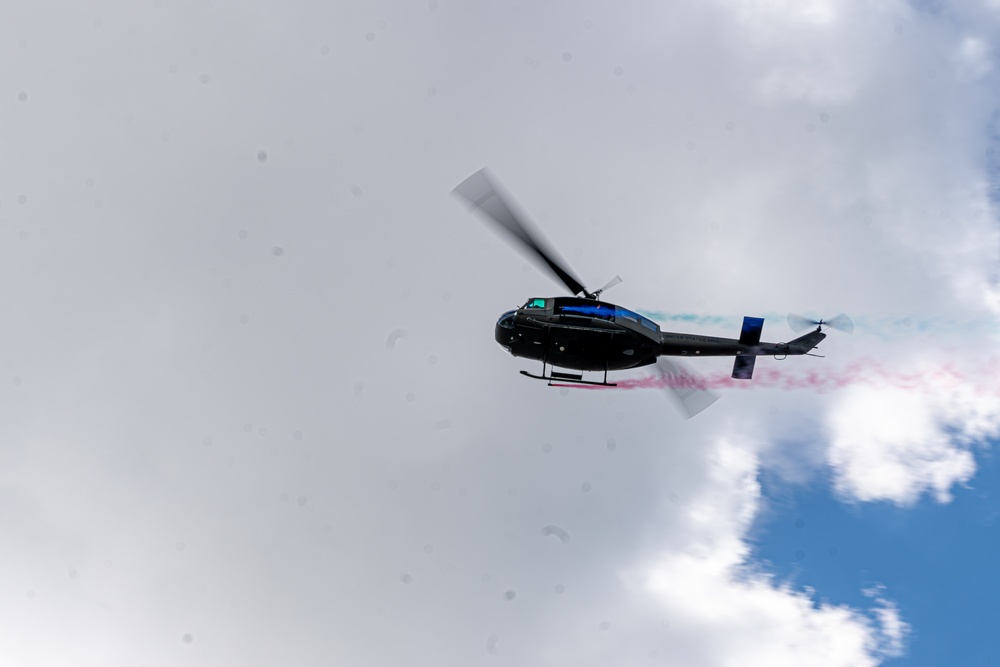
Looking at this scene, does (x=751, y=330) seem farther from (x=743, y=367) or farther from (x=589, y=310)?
(x=589, y=310)

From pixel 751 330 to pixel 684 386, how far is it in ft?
13.2

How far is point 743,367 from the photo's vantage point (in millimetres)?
39906

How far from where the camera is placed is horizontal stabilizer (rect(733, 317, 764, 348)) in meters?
38.2

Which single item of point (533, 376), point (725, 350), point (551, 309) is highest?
point (725, 350)

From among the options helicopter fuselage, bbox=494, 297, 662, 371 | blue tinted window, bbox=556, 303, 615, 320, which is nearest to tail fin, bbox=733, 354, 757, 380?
helicopter fuselage, bbox=494, 297, 662, 371

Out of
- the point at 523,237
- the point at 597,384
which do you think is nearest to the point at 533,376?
the point at 597,384

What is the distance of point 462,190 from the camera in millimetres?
31078

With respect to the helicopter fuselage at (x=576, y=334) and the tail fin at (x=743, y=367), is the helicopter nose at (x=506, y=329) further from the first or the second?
the tail fin at (x=743, y=367)

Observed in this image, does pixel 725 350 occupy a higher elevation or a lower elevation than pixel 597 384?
higher

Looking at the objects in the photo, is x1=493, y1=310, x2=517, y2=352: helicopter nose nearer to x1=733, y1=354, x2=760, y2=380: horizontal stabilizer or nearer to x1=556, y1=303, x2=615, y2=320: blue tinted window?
x1=556, y1=303, x2=615, y2=320: blue tinted window

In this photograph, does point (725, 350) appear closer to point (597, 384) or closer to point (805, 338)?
point (805, 338)

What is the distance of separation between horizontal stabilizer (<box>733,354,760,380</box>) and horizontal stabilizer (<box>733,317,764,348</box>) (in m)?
1.14

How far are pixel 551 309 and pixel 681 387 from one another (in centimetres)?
796

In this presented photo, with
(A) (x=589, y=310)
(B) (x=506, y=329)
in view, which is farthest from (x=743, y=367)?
(B) (x=506, y=329)
